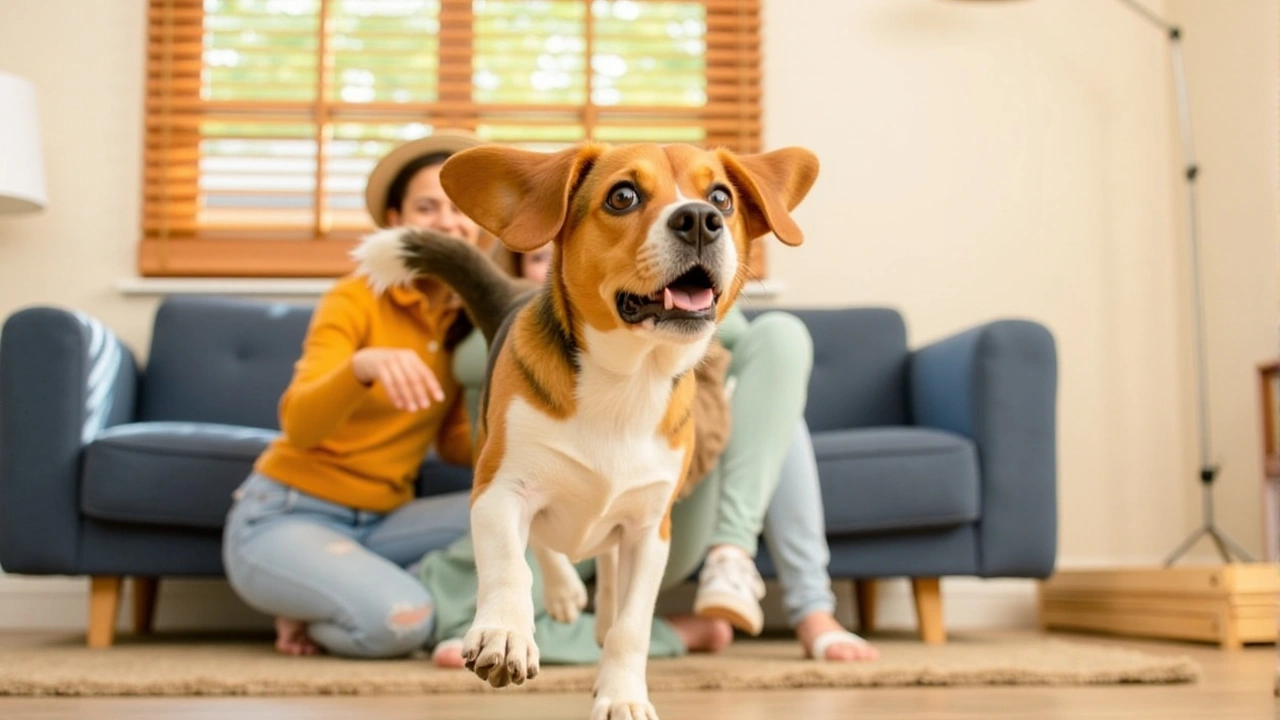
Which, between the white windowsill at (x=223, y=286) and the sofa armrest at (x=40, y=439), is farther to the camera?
the white windowsill at (x=223, y=286)

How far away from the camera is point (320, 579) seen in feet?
6.75

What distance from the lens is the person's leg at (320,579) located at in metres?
2.04

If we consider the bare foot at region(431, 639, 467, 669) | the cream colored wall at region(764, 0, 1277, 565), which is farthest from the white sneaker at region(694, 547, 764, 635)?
the cream colored wall at region(764, 0, 1277, 565)

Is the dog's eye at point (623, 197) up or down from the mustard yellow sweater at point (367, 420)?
up

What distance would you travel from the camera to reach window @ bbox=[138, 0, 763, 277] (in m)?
3.28

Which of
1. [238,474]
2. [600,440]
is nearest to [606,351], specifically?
[600,440]

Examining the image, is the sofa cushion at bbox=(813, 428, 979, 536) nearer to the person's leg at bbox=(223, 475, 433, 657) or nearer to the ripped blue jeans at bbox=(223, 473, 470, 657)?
the ripped blue jeans at bbox=(223, 473, 470, 657)

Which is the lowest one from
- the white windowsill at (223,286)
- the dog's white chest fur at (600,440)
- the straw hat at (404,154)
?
the dog's white chest fur at (600,440)

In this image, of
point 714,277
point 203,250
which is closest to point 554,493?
point 714,277

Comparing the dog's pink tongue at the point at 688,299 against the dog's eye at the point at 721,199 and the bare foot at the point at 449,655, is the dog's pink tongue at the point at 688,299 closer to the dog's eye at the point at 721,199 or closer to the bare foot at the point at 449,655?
the dog's eye at the point at 721,199

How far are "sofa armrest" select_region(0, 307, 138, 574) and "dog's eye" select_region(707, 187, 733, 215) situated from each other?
159 cm

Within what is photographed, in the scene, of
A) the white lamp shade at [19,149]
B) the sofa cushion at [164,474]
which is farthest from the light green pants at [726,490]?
the white lamp shade at [19,149]

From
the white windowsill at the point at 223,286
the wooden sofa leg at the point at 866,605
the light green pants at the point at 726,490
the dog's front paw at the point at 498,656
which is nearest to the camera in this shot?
the dog's front paw at the point at 498,656

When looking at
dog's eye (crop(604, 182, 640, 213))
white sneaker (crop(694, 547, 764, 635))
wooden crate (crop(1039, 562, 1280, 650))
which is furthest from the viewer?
wooden crate (crop(1039, 562, 1280, 650))
